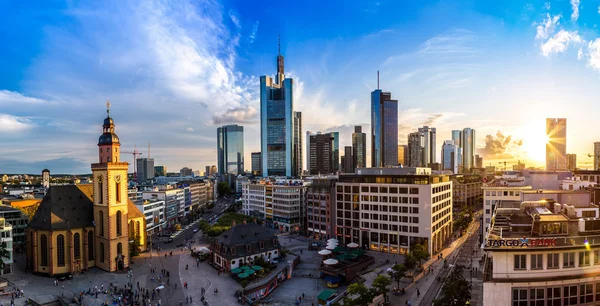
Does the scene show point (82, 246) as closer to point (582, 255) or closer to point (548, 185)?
point (582, 255)

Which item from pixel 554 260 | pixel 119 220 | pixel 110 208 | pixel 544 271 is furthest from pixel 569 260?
pixel 119 220

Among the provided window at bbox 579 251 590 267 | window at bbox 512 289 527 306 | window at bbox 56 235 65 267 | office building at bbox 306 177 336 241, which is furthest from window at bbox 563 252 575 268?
window at bbox 56 235 65 267

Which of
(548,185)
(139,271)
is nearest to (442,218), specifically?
(548,185)

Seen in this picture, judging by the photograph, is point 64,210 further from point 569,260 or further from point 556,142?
point 556,142

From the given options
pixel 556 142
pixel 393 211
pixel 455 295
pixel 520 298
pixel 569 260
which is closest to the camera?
pixel 520 298

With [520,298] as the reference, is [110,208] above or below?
above

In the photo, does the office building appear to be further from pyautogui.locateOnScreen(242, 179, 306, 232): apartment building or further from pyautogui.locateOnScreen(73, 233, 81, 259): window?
pyautogui.locateOnScreen(73, 233, 81, 259): window

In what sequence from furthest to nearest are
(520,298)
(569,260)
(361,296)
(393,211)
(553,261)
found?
(393,211)
(361,296)
(569,260)
(553,261)
(520,298)
